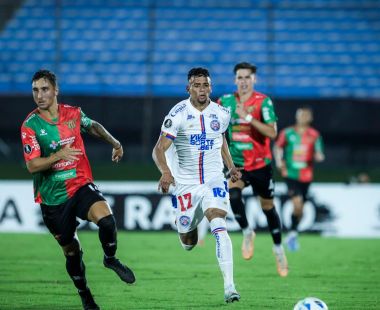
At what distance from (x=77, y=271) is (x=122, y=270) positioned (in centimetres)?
43

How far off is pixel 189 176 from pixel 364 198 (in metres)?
8.55

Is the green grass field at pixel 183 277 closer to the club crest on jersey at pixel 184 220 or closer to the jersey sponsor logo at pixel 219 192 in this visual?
the club crest on jersey at pixel 184 220

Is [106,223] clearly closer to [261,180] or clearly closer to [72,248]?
[72,248]

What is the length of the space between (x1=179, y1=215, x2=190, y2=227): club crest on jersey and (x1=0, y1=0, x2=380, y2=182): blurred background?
32.9 ft

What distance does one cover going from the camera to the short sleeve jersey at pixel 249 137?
34.7 ft

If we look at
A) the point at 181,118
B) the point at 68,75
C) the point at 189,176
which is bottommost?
the point at 189,176

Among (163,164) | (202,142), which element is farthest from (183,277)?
(163,164)

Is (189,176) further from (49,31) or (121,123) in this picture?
(49,31)

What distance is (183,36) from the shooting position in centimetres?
A: 2228

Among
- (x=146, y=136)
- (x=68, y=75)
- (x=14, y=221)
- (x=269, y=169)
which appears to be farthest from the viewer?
(x=68, y=75)

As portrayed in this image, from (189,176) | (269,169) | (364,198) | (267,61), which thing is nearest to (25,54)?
(267,61)

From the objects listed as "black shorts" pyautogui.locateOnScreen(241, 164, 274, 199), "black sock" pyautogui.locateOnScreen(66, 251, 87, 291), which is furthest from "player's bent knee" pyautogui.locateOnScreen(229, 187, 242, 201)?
"black sock" pyautogui.locateOnScreen(66, 251, 87, 291)

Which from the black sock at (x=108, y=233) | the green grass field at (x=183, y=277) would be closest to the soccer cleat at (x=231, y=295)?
the green grass field at (x=183, y=277)

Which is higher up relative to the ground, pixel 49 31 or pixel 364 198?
pixel 49 31
